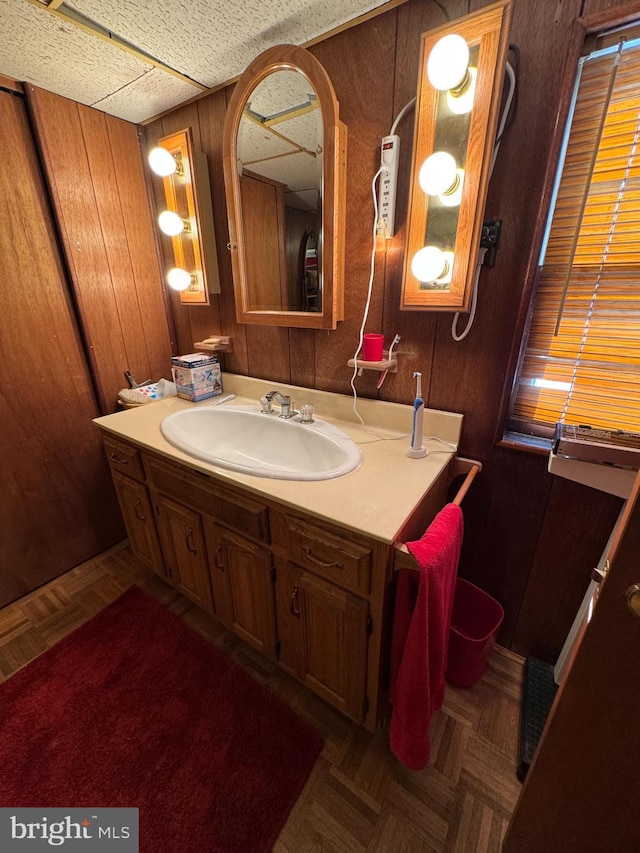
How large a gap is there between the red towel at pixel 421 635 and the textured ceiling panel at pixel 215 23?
146 centimetres

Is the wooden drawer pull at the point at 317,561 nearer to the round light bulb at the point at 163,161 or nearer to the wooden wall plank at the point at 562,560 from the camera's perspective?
the wooden wall plank at the point at 562,560

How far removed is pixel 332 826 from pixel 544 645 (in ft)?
2.95

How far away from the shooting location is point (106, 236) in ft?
5.16

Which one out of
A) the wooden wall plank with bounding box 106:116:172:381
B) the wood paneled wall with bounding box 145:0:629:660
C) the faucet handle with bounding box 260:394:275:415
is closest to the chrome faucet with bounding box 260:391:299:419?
the faucet handle with bounding box 260:394:275:415

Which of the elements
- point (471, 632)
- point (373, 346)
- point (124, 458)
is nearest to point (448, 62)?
point (373, 346)

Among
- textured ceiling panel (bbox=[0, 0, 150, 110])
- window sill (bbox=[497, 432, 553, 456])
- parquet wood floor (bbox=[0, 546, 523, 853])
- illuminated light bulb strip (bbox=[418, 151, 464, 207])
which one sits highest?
textured ceiling panel (bbox=[0, 0, 150, 110])

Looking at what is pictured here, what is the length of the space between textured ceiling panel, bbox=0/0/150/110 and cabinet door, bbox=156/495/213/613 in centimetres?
151

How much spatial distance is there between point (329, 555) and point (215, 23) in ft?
5.15

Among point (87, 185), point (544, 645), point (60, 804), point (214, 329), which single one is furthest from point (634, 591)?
point (87, 185)

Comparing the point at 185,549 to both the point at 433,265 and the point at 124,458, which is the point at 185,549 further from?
the point at 433,265

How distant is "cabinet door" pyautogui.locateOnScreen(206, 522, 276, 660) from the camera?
1071 mm

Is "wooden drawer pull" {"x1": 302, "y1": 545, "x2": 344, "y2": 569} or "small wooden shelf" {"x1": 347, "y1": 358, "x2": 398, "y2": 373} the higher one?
"small wooden shelf" {"x1": 347, "y1": 358, "x2": 398, "y2": 373}

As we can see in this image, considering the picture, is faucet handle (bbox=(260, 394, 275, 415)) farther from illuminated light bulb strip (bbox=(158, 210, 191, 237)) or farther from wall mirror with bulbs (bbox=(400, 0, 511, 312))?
illuminated light bulb strip (bbox=(158, 210, 191, 237))

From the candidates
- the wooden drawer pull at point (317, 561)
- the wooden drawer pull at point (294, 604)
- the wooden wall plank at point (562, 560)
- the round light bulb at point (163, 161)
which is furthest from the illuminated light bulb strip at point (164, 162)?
the wooden wall plank at point (562, 560)
